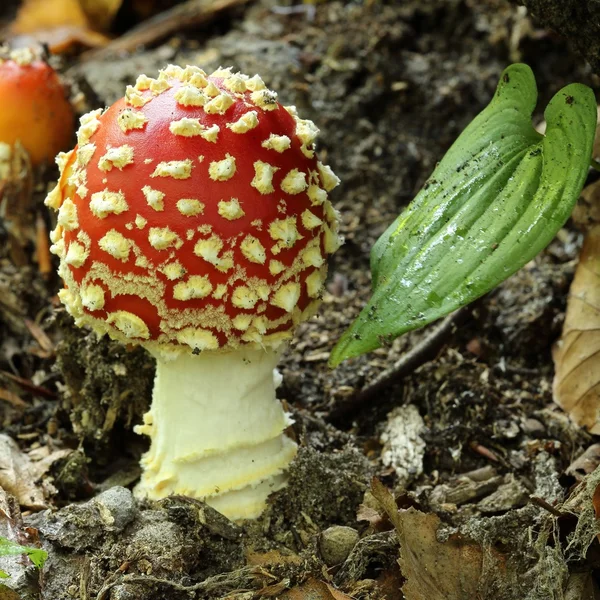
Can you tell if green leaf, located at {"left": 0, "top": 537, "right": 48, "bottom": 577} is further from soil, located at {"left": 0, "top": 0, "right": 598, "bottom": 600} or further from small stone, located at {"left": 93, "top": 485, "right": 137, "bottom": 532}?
small stone, located at {"left": 93, "top": 485, "right": 137, "bottom": 532}

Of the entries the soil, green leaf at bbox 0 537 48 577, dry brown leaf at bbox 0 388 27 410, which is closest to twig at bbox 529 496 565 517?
the soil

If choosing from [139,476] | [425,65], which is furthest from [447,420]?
[425,65]

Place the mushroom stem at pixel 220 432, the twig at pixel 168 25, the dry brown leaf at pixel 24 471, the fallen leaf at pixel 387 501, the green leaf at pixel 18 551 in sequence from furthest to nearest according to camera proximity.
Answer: the twig at pixel 168 25
the dry brown leaf at pixel 24 471
the mushroom stem at pixel 220 432
the fallen leaf at pixel 387 501
the green leaf at pixel 18 551

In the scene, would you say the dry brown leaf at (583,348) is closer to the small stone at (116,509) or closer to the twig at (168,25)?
the small stone at (116,509)

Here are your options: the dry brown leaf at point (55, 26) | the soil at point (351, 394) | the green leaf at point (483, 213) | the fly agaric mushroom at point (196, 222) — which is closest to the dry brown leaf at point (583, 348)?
the soil at point (351, 394)

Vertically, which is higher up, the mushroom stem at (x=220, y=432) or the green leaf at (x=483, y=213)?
the green leaf at (x=483, y=213)

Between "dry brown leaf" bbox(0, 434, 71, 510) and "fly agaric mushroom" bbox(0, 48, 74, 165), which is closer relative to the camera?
"dry brown leaf" bbox(0, 434, 71, 510)

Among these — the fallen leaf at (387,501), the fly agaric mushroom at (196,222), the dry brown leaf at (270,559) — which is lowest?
the dry brown leaf at (270,559)
